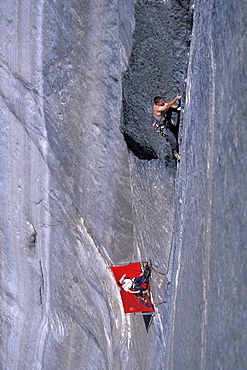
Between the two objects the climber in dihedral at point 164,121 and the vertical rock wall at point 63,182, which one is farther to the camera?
the vertical rock wall at point 63,182

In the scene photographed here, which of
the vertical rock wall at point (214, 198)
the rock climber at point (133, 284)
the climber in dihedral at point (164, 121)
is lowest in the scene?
the rock climber at point (133, 284)

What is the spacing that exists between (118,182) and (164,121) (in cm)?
127

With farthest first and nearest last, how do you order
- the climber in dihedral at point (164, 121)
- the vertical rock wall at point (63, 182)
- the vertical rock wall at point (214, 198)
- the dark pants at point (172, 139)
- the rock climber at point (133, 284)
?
the rock climber at point (133, 284)
the vertical rock wall at point (63, 182)
the dark pants at point (172, 139)
the climber in dihedral at point (164, 121)
the vertical rock wall at point (214, 198)

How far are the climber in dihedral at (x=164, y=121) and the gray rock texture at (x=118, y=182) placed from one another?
14 cm

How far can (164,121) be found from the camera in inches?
157

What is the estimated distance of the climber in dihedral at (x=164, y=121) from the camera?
12.7 feet

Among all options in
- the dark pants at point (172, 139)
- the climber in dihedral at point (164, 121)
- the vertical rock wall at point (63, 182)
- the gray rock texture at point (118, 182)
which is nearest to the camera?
the gray rock texture at point (118, 182)

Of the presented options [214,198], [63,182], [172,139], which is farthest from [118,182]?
[214,198]

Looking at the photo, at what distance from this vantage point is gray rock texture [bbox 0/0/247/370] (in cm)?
258

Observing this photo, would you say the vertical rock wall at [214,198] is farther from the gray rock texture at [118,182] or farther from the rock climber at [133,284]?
the rock climber at [133,284]

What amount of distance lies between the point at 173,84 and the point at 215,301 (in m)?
2.11

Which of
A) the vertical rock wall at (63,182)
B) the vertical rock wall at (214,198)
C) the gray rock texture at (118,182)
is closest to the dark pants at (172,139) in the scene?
the gray rock texture at (118,182)

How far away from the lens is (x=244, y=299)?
7.11ft

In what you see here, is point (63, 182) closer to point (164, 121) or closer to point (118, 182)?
point (118, 182)
